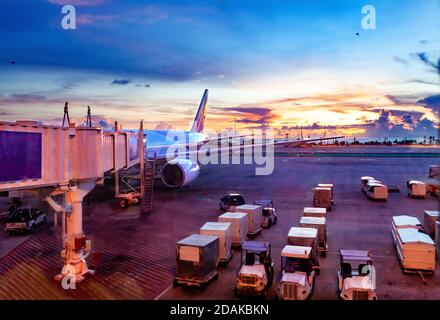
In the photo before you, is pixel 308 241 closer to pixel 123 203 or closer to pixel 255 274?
pixel 255 274

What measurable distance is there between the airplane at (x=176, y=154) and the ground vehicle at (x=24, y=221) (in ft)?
32.1

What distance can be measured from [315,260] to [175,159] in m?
24.0

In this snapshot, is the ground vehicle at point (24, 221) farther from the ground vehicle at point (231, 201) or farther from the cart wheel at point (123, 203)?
the ground vehicle at point (231, 201)

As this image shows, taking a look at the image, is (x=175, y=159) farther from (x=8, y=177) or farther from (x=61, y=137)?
(x=8, y=177)

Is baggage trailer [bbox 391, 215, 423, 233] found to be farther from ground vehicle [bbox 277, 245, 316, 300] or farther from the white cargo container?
ground vehicle [bbox 277, 245, 316, 300]

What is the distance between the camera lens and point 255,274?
1614 cm

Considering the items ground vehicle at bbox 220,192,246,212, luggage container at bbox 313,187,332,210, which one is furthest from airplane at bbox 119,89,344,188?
luggage container at bbox 313,187,332,210

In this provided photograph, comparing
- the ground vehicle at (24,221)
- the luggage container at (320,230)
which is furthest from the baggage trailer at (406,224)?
the ground vehicle at (24,221)

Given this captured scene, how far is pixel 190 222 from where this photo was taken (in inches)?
1197

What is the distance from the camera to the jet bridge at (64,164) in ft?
45.3

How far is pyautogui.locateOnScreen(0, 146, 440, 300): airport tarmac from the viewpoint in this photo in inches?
677

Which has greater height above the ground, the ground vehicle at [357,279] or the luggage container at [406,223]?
the luggage container at [406,223]

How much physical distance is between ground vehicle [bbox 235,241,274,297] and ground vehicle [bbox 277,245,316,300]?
748mm

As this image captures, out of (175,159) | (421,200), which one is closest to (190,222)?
(175,159)
